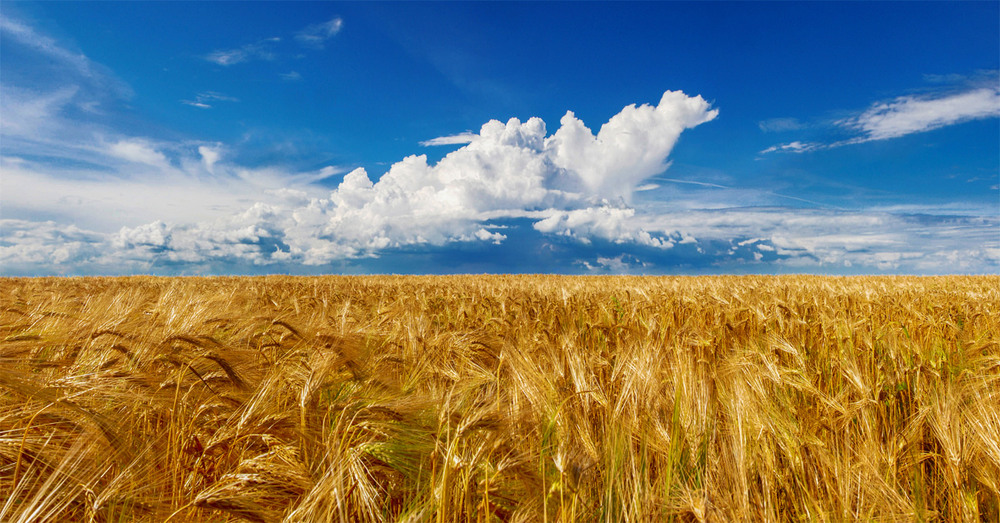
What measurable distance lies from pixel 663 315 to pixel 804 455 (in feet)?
11.5

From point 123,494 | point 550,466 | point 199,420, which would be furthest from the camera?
point 199,420

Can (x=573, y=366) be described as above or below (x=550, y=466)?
above

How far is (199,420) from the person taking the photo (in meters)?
1.94

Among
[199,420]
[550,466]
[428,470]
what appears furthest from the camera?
[199,420]

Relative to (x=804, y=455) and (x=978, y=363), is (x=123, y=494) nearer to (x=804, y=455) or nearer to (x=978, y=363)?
(x=804, y=455)

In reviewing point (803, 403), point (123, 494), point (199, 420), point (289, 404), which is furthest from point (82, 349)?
point (803, 403)

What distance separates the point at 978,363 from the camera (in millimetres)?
3285

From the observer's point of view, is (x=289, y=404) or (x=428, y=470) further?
(x=289, y=404)

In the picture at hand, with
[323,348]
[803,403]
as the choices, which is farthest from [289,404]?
[803,403]

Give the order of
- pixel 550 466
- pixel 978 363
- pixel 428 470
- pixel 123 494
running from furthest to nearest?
pixel 978 363 < pixel 550 466 < pixel 428 470 < pixel 123 494

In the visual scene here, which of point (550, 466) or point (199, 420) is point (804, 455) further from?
point (199, 420)

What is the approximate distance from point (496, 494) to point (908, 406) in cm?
261

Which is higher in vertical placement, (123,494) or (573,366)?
(573,366)

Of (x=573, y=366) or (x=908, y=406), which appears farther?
(x=908, y=406)
